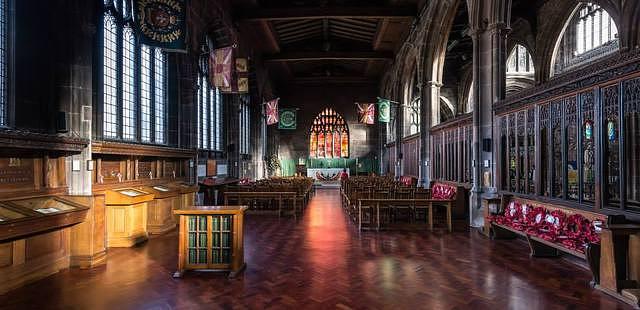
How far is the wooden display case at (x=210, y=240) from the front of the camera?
5.75m

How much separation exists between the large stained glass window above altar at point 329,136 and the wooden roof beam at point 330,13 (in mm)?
16931

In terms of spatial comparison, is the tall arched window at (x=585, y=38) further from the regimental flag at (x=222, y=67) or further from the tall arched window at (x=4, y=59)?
the tall arched window at (x=4, y=59)

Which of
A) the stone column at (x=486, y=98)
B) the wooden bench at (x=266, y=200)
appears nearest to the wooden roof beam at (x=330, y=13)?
the stone column at (x=486, y=98)

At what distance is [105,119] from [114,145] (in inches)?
71.3

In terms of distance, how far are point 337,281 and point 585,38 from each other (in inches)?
695

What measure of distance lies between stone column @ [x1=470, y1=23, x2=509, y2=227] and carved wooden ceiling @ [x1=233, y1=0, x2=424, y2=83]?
8.97m

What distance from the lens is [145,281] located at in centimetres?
543

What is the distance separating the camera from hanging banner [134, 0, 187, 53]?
27.5 feet

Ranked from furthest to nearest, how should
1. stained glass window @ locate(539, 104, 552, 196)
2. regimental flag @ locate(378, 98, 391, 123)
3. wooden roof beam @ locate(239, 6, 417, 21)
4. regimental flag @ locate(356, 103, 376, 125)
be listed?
1. regimental flag @ locate(356, 103, 376, 125)
2. regimental flag @ locate(378, 98, 391, 123)
3. wooden roof beam @ locate(239, 6, 417, 21)
4. stained glass window @ locate(539, 104, 552, 196)

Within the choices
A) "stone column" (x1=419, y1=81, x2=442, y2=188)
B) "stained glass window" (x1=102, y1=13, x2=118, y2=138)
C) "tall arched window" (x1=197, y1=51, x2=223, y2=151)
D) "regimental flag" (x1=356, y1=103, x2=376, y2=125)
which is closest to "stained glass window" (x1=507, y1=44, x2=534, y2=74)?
"regimental flag" (x1=356, y1=103, x2=376, y2=125)

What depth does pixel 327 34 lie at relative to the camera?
26422 millimetres

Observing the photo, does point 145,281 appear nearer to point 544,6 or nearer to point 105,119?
point 105,119

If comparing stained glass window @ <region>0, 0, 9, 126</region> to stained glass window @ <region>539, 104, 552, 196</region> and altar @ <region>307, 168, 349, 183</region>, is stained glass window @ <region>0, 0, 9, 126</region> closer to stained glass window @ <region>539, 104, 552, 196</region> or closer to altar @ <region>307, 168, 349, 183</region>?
stained glass window @ <region>539, 104, 552, 196</region>

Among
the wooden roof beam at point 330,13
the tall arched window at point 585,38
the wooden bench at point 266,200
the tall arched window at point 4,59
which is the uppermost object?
the wooden roof beam at point 330,13
